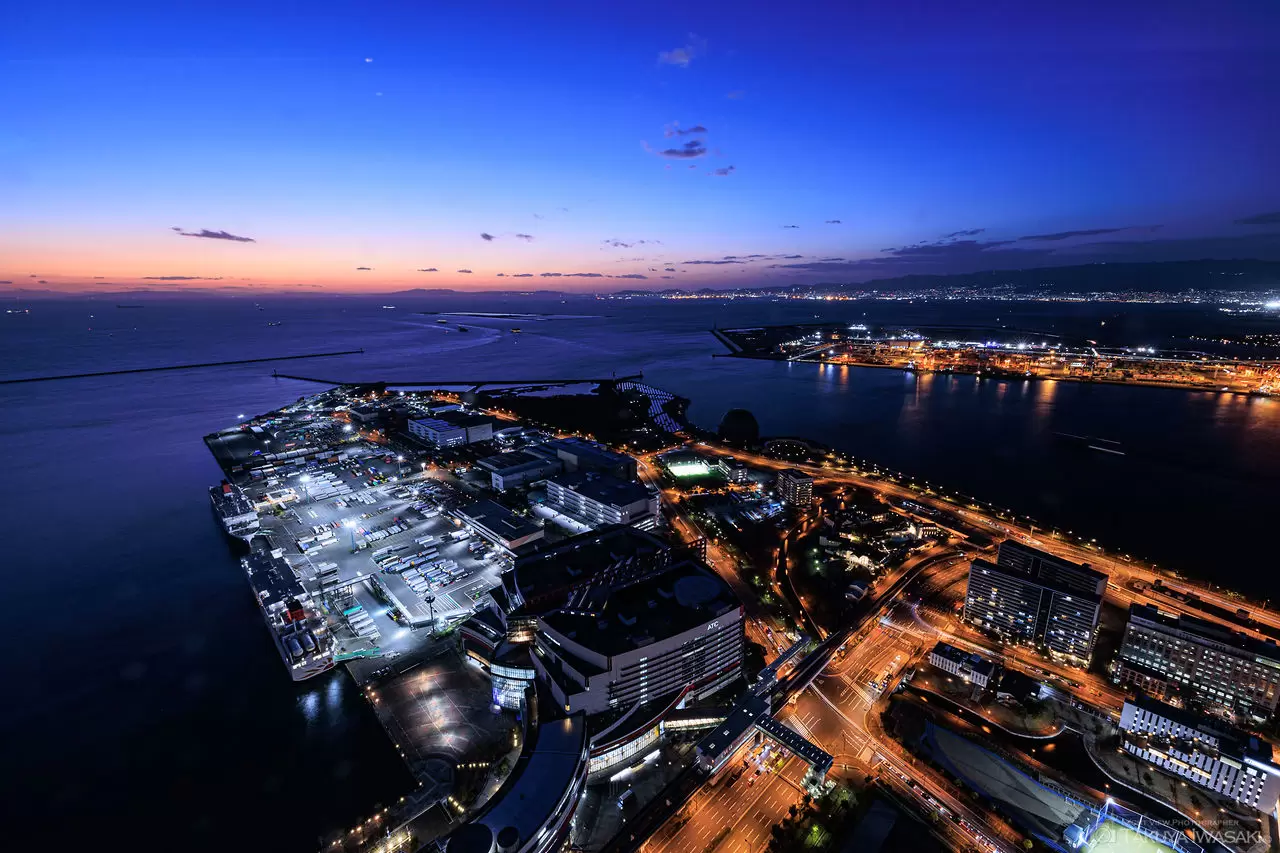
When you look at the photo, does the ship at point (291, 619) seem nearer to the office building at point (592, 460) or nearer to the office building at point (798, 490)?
the office building at point (592, 460)

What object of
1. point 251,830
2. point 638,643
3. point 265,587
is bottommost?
point 251,830

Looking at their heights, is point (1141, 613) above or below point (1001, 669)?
above

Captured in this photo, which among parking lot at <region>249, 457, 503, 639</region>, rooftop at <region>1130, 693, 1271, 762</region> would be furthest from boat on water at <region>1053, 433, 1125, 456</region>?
parking lot at <region>249, 457, 503, 639</region>

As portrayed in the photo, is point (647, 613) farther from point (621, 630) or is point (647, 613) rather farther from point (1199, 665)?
point (1199, 665)

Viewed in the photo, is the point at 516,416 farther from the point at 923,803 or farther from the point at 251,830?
the point at 923,803

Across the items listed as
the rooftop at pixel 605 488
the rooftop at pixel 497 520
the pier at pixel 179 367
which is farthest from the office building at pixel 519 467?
the pier at pixel 179 367

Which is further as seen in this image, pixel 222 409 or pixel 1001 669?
pixel 222 409

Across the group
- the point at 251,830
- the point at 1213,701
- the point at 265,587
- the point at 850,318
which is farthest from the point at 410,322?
the point at 1213,701
